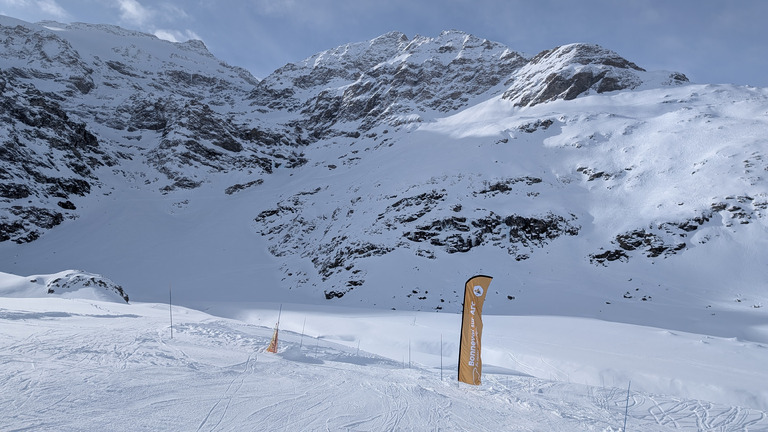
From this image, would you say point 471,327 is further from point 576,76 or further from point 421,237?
point 576,76

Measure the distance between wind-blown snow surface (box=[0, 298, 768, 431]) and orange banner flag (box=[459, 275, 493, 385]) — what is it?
499 millimetres

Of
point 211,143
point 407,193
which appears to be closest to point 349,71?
point 211,143

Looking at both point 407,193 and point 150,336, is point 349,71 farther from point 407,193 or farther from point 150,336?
point 150,336

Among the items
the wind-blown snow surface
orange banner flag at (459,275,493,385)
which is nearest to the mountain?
the wind-blown snow surface

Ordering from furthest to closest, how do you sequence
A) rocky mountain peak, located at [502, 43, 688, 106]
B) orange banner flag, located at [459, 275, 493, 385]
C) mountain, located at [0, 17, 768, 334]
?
rocky mountain peak, located at [502, 43, 688, 106], mountain, located at [0, 17, 768, 334], orange banner flag, located at [459, 275, 493, 385]

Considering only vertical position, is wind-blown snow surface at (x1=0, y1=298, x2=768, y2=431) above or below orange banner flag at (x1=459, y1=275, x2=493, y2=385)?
below

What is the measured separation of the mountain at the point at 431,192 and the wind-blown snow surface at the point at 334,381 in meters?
8.41

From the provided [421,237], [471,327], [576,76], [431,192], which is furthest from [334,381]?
[576,76]

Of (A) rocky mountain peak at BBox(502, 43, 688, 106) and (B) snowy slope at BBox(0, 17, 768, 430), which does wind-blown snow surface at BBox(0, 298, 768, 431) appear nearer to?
(B) snowy slope at BBox(0, 17, 768, 430)

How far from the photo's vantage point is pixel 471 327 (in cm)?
895

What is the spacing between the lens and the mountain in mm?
23734

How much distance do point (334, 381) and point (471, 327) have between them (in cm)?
343

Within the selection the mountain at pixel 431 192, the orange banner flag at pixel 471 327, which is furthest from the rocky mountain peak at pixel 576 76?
the orange banner flag at pixel 471 327

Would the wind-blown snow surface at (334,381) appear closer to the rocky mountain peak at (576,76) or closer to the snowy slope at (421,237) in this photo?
the snowy slope at (421,237)
